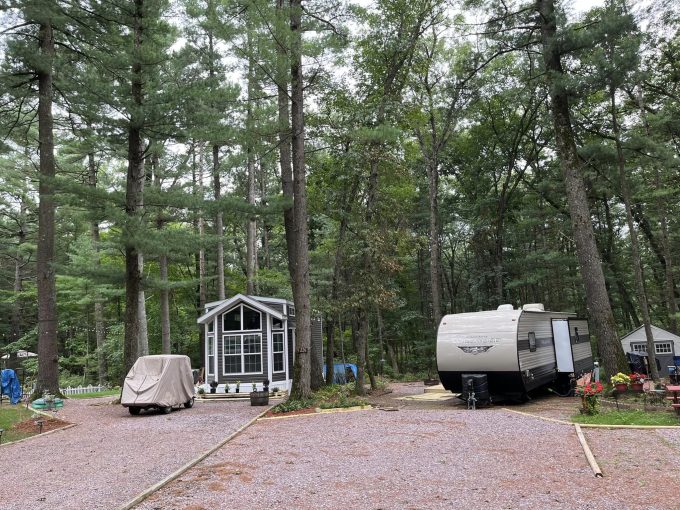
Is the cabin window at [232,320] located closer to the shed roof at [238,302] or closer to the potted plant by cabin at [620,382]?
A: the shed roof at [238,302]

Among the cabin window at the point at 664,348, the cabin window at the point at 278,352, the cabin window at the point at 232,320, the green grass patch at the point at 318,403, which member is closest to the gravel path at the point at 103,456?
the green grass patch at the point at 318,403

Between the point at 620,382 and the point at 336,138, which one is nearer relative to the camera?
the point at 620,382

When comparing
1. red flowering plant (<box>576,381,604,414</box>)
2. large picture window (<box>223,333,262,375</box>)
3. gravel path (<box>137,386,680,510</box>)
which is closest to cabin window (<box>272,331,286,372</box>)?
large picture window (<box>223,333,262,375</box>)

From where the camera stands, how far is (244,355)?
59.4ft

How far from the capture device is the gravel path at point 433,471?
4.51m

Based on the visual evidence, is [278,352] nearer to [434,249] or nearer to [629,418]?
[434,249]

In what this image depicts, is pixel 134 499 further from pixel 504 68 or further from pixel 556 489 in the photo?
pixel 504 68

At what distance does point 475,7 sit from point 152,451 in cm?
1358

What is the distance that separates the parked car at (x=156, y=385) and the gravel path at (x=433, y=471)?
4.73 metres

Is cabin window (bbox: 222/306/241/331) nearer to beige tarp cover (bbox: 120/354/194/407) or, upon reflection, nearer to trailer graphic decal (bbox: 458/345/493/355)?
beige tarp cover (bbox: 120/354/194/407)

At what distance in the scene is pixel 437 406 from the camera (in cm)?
1216

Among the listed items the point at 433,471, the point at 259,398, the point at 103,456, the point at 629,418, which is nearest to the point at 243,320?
the point at 259,398

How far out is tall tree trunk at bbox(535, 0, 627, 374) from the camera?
1135 cm

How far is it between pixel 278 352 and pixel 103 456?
11.3m
